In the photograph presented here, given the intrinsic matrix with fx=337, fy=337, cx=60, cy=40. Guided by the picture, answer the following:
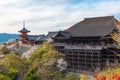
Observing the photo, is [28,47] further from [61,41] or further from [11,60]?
[11,60]

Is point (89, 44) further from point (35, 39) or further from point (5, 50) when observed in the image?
point (35, 39)

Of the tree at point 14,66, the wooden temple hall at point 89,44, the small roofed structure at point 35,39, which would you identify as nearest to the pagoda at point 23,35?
the small roofed structure at point 35,39

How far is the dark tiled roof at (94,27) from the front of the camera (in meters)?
53.3

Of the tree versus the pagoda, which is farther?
the pagoda

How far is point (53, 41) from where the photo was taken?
65562 millimetres

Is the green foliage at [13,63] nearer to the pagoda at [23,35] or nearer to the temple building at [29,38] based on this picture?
the temple building at [29,38]

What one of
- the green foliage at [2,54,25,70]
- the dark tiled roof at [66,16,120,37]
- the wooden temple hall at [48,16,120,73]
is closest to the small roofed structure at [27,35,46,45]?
the wooden temple hall at [48,16,120,73]

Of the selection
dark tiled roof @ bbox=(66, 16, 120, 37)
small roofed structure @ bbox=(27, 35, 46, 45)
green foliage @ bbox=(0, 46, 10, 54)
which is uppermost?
dark tiled roof @ bbox=(66, 16, 120, 37)

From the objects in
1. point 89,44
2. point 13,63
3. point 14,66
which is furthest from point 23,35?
point 14,66

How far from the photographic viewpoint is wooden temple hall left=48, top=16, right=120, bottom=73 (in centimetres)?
5050

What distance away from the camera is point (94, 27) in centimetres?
5734

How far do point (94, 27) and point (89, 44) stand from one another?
3.33 metres

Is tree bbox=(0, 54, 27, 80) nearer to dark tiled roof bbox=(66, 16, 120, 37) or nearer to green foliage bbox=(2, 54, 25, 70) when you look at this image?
green foliage bbox=(2, 54, 25, 70)

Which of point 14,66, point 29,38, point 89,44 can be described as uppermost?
point 29,38
